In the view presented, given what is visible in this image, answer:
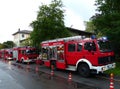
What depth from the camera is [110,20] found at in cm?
2250

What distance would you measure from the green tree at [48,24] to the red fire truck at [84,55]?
450 inches

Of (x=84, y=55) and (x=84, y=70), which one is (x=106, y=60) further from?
(x=84, y=70)

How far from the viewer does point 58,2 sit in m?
36.0

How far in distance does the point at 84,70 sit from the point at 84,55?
1119 millimetres

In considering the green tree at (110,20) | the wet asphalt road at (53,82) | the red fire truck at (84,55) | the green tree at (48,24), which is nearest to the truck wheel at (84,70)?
the red fire truck at (84,55)

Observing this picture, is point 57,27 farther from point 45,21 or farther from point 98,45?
point 98,45

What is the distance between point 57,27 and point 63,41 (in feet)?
45.1

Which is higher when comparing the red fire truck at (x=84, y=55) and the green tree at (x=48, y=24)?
the green tree at (x=48, y=24)

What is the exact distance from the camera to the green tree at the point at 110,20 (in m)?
20.2

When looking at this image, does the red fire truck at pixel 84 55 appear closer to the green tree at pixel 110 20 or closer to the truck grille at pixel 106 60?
the truck grille at pixel 106 60

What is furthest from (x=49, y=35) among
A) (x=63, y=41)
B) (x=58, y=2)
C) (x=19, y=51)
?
(x=63, y=41)

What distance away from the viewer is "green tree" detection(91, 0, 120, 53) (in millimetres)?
20188

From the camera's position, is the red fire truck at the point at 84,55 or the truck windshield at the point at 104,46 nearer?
the red fire truck at the point at 84,55

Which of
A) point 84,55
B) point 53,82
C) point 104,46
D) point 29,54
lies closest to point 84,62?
point 84,55
